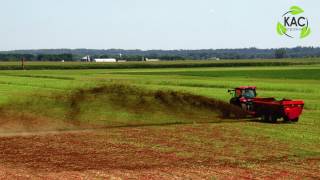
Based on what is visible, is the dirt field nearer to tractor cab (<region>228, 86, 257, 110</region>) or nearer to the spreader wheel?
the spreader wheel

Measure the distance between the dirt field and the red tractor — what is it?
463 centimetres

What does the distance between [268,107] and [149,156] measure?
13.6 meters

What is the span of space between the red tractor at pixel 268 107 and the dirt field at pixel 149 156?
4626 mm

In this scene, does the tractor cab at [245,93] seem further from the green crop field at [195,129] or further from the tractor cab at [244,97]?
the green crop field at [195,129]

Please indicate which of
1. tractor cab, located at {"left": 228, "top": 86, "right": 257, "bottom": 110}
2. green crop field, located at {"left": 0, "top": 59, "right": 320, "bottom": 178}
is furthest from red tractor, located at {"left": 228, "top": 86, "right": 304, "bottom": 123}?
green crop field, located at {"left": 0, "top": 59, "right": 320, "bottom": 178}

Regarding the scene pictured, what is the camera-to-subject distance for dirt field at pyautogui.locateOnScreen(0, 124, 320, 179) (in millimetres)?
16484

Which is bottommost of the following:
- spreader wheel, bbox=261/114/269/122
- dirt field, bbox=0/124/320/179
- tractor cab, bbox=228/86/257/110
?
spreader wheel, bbox=261/114/269/122

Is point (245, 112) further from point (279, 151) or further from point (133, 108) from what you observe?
point (279, 151)

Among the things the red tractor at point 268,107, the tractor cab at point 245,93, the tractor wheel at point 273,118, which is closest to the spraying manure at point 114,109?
the red tractor at point 268,107

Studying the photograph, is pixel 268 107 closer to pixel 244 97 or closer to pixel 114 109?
pixel 244 97

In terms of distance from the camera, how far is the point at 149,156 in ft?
64.8

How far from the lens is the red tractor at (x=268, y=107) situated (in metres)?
30.9

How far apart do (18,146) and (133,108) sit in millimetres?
10655

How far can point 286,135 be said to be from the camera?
25.8 meters
